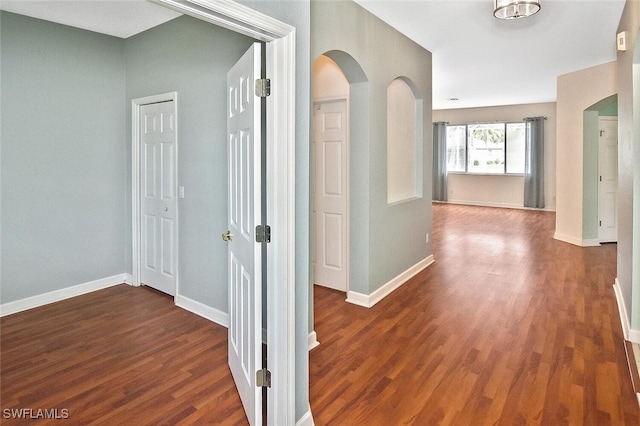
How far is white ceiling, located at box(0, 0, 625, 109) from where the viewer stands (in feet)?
11.3

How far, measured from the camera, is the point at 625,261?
3.36m

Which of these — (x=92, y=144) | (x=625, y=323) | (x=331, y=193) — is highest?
(x=92, y=144)

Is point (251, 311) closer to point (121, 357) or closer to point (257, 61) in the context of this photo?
point (257, 61)

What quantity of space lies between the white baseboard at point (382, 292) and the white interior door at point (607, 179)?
3816mm

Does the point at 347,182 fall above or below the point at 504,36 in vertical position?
below

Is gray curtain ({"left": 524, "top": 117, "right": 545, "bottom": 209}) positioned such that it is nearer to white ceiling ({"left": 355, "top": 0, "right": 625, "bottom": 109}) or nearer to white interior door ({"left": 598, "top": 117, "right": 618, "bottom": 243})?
white ceiling ({"left": 355, "top": 0, "right": 625, "bottom": 109})

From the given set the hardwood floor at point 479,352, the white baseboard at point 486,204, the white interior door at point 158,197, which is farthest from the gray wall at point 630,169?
the white baseboard at point 486,204

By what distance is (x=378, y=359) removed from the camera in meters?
2.72

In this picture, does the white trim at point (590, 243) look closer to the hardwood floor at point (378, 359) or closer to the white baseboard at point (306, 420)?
the hardwood floor at point (378, 359)

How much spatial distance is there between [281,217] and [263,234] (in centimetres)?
13

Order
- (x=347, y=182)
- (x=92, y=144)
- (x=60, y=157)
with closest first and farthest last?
(x=60, y=157) < (x=347, y=182) < (x=92, y=144)

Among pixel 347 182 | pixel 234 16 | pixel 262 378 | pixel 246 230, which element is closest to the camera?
pixel 234 16

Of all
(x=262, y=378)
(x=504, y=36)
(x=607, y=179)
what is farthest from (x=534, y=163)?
(x=262, y=378)

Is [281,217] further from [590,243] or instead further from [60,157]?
[590,243]
